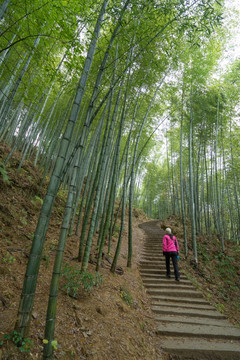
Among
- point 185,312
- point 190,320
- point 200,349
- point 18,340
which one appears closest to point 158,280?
point 185,312

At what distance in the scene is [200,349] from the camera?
249 centimetres

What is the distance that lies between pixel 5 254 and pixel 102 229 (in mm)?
1737

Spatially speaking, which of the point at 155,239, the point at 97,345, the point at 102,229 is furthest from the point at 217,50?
the point at 97,345

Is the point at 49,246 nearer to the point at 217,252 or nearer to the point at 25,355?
the point at 25,355

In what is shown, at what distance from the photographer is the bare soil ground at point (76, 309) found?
1693 millimetres

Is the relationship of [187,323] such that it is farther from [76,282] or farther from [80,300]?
[76,282]

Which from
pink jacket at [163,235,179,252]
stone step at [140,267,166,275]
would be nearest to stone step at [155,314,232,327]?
pink jacket at [163,235,179,252]

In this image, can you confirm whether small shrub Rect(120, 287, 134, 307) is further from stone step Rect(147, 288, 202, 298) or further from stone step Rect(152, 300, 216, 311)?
stone step Rect(147, 288, 202, 298)

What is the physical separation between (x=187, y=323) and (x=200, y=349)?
64 centimetres

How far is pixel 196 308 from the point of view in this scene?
3.66 m

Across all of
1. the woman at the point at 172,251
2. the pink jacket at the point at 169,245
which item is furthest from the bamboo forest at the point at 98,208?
the pink jacket at the point at 169,245

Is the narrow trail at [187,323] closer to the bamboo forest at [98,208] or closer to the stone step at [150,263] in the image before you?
the bamboo forest at [98,208]

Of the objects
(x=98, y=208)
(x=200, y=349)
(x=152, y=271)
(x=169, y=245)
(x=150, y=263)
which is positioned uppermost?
(x=98, y=208)

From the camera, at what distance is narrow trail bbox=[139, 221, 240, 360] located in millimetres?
2500
